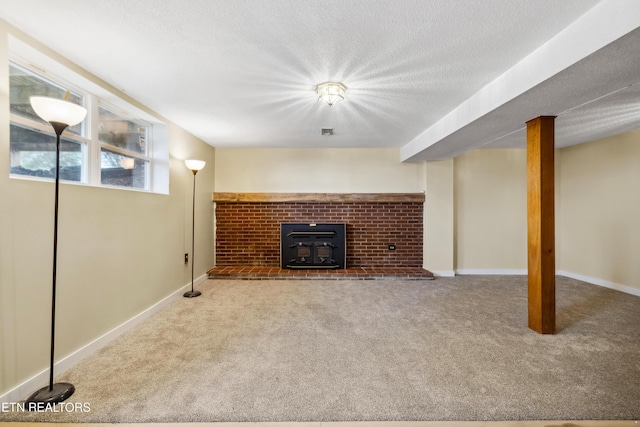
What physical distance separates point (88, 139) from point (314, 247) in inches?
124

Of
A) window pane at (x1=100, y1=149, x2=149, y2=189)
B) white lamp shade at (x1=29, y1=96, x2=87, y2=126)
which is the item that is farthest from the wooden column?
window pane at (x1=100, y1=149, x2=149, y2=189)

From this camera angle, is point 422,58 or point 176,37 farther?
point 422,58

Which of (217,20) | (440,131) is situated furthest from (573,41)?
(217,20)

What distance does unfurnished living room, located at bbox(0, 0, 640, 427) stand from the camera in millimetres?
1445

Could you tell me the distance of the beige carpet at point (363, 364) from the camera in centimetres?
147

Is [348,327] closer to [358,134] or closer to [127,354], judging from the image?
[127,354]

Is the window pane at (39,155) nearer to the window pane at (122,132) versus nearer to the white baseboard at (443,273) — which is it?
the window pane at (122,132)

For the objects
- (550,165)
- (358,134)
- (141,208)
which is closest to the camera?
(550,165)

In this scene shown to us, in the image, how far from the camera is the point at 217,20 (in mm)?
1448

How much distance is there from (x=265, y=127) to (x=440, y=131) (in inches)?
82.8

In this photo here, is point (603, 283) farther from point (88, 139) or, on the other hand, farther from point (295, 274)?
point (88, 139)

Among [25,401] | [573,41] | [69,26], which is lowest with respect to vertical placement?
[25,401]

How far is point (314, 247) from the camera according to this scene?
4484mm

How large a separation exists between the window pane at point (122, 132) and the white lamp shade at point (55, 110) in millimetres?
1042
